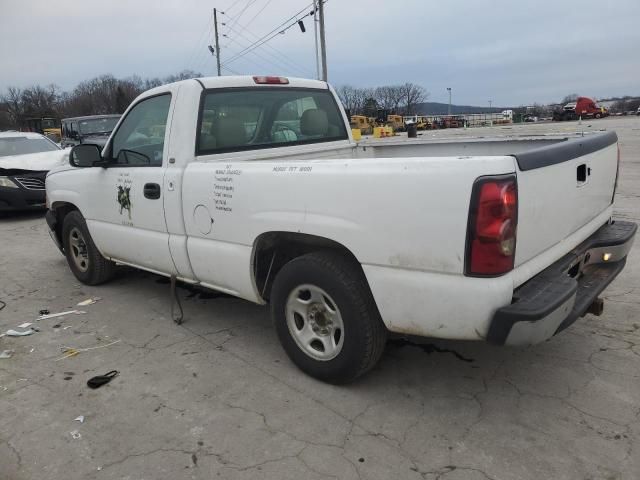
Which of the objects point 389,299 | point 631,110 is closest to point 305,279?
point 389,299

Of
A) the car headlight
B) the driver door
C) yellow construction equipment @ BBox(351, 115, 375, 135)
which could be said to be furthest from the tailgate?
yellow construction equipment @ BBox(351, 115, 375, 135)

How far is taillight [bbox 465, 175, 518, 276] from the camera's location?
2.21m

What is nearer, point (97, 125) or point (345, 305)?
point (345, 305)

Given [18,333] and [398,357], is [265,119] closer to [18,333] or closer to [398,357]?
[398,357]

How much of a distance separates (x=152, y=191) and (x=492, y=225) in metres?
2.59

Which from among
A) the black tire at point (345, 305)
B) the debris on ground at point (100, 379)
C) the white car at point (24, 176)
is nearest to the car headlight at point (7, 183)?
the white car at point (24, 176)

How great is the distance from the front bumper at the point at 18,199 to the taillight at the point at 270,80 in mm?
7264

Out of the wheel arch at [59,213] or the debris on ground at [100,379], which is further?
the wheel arch at [59,213]

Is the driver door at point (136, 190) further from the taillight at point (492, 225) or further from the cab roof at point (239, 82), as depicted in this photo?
the taillight at point (492, 225)

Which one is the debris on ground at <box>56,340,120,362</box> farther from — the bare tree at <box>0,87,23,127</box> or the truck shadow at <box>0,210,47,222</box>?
the bare tree at <box>0,87,23,127</box>

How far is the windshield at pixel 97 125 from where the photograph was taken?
45.4 feet

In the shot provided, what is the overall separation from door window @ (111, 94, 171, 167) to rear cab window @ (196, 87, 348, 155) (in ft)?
1.30

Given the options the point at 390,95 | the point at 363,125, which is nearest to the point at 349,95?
the point at 390,95

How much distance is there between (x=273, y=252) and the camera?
134 inches
